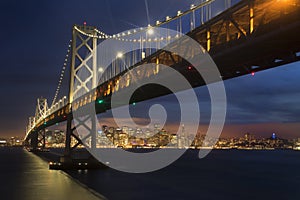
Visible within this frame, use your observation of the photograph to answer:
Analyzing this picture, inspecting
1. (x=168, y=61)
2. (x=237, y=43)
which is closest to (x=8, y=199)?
(x=168, y=61)

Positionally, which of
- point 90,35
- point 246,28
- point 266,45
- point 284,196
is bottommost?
point 284,196

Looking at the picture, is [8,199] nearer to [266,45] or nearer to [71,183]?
[71,183]

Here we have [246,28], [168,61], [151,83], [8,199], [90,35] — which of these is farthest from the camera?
[90,35]

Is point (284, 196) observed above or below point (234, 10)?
below

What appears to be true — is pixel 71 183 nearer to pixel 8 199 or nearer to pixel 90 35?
pixel 8 199

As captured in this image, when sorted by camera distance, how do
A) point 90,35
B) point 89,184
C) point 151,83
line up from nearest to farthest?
point 151,83
point 89,184
point 90,35

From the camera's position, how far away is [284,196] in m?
36.3

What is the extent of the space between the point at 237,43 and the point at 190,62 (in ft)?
13.5

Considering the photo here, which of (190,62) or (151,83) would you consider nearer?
(190,62)

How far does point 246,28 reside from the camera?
50.0 ft

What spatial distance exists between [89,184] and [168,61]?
1734 centimetres

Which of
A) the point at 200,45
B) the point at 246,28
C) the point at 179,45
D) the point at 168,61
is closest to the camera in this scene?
the point at 246,28

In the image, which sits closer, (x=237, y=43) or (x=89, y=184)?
(x=237, y=43)

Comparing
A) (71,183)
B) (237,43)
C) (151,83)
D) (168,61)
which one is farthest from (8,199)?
(237,43)
